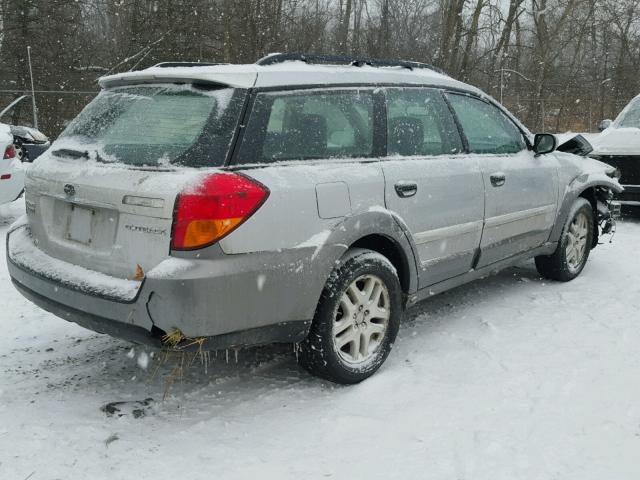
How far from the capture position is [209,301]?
8.91 ft

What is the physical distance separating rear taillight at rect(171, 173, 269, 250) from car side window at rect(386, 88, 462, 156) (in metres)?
1.23

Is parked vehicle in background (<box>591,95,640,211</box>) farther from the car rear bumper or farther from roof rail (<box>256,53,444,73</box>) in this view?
the car rear bumper

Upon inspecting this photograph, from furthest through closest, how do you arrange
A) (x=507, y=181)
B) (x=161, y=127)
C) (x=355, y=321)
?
(x=507, y=181), (x=355, y=321), (x=161, y=127)

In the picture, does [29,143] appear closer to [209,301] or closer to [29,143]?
[29,143]

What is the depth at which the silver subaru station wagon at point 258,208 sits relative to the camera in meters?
2.75

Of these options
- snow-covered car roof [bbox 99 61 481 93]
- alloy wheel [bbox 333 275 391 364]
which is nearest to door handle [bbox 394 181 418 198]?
alloy wheel [bbox 333 275 391 364]

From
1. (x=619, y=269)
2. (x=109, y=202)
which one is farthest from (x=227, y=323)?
(x=619, y=269)

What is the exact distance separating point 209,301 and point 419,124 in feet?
6.34

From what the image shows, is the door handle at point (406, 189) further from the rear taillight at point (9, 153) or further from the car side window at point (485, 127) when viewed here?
the rear taillight at point (9, 153)

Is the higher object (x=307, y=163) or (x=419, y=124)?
(x=419, y=124)

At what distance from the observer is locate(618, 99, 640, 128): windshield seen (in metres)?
9.01

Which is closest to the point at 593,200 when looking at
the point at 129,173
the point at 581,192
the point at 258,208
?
the point at 581,192

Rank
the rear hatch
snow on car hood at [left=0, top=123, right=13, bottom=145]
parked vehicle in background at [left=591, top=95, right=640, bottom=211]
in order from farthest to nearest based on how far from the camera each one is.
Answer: parked vehicle in background at [left=591, top=95, right=640, bottom=211] < snow on car hood at [left=0, top=123, right=13, bottom=145] < the rear hatch

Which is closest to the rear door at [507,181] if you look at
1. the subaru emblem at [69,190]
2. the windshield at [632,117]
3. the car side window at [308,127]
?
→ the car side window at [308,127]
